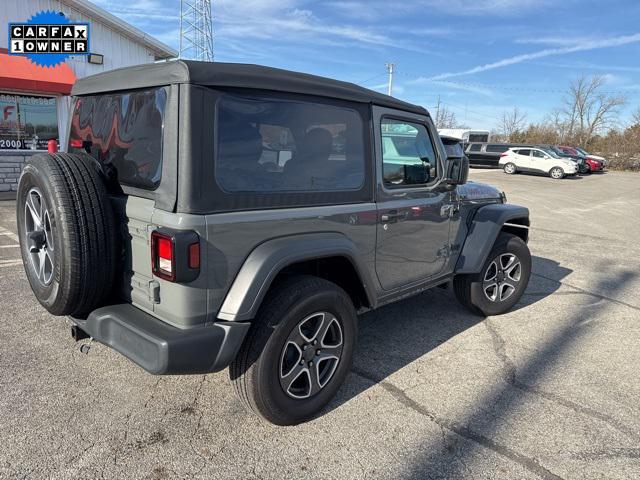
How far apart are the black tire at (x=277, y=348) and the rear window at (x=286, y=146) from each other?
1.90 feet

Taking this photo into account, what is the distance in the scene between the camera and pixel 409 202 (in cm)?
330

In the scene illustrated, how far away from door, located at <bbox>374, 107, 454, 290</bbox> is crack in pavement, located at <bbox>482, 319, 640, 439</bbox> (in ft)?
2.69

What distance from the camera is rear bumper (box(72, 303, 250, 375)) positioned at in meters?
2.13

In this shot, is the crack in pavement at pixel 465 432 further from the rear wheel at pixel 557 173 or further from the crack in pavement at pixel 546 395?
the rear wheel at pixel 557 173

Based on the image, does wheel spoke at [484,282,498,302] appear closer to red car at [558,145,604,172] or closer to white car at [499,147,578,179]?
white car at [499,147,578,179]

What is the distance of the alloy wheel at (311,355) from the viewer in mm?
2619

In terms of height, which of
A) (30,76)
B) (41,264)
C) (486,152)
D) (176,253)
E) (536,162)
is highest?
(30,76)

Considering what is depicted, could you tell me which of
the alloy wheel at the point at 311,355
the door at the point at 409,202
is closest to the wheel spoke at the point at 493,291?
the door at the point at 409,202

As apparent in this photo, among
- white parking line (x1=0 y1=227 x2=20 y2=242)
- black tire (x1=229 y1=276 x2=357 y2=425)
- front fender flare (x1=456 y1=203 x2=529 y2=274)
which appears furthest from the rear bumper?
white parking line (x1=0 y1=227 x2=20 y2=242)

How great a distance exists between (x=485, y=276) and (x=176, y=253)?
10.2 feet

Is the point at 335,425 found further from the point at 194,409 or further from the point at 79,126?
the point at 79,126

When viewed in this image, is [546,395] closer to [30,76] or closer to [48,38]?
[30,76]

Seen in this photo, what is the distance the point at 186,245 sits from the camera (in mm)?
2098

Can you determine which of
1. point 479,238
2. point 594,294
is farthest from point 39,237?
point 594,294
